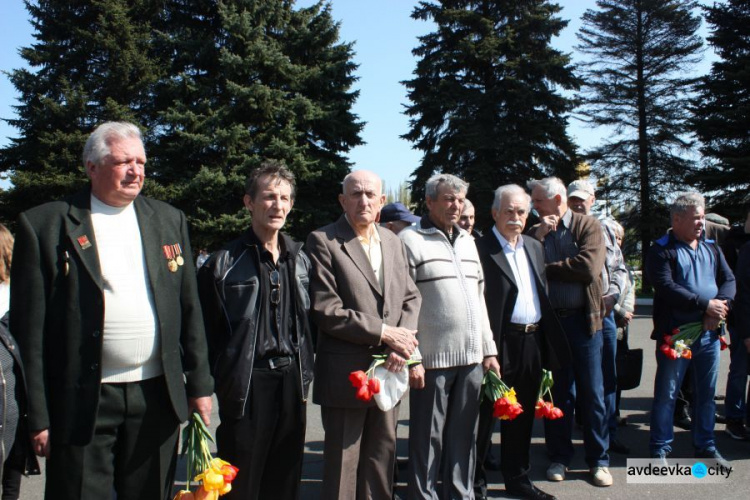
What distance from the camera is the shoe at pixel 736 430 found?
18.6 feet

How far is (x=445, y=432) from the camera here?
4.10m

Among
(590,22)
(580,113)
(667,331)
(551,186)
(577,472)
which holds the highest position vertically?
(590,22)

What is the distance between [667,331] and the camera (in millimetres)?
5141

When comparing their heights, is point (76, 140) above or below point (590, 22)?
below

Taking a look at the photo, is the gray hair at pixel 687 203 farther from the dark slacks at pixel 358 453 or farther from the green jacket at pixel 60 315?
the green jacket at pixel 60 315

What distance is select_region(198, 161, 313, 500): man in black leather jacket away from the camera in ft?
10.5

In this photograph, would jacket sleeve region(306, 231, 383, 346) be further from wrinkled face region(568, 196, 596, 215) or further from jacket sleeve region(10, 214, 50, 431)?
wrinkled face region(568, 196, 596, 215)

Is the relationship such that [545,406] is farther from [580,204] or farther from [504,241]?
[580,204]

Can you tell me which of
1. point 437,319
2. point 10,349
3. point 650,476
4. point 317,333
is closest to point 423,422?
point 437,319

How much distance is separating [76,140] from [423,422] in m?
25.1

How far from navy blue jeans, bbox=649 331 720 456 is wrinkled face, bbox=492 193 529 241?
173cm

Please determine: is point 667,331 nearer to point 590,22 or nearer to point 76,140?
point 76,140

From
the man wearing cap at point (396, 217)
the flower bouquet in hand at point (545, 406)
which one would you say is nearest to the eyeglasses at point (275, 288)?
the flower bouquet in hand at point (545, 406)

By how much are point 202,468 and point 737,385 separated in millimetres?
5192
